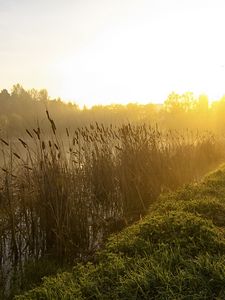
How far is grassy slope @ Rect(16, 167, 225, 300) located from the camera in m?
3.79

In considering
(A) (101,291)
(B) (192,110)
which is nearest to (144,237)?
(A) (101,291)

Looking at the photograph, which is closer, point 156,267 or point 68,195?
point 156,267

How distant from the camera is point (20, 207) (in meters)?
5.95

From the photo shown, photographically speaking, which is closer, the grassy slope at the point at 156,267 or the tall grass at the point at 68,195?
the grassy slope at the point at 156,267

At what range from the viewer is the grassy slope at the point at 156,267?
12.4 feet

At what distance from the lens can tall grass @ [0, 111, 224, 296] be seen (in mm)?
5625

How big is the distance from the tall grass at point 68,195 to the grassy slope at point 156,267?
2.34ft

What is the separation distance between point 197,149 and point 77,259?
36.6 feet

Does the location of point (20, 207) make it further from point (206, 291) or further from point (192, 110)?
point (192, 110)

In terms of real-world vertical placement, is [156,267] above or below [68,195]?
below

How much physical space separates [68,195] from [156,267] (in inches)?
76.6

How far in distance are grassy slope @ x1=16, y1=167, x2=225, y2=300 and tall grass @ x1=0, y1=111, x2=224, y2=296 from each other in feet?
2.34

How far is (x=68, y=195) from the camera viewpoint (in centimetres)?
563

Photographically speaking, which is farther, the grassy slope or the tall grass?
the tall grass
